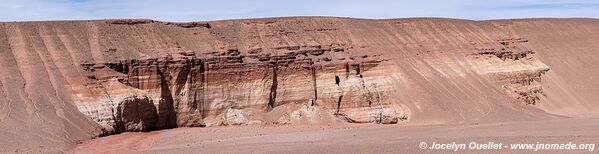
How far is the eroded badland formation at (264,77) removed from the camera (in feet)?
116

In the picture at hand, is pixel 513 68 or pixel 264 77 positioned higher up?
pixel 513 68

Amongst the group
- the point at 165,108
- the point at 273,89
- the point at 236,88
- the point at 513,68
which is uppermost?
the point at 513,68

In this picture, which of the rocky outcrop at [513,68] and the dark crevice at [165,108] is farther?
the rocky outcrop at [513,68]

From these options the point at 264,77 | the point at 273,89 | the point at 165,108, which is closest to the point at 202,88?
the point at 165,108

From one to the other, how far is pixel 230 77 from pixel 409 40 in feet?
46.3

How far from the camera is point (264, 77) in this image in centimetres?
4200

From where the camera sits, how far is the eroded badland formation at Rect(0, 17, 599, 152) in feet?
116

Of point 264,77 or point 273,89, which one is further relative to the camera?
point 273,89

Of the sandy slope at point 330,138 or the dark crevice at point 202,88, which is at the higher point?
the dark crevice at point 202,88

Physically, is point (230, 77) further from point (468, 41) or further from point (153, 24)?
point (468, 41)

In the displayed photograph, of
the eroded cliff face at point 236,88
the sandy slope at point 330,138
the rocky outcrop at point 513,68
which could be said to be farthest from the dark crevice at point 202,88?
the rocky outcrop at point 513,68

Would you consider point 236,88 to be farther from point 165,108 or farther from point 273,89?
point 165,108

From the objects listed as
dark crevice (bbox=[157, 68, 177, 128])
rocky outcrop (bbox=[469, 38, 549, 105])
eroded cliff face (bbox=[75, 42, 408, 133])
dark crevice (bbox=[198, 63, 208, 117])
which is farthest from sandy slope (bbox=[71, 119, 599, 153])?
rocky outcrop (bbox=[469, 38, 549, 105])

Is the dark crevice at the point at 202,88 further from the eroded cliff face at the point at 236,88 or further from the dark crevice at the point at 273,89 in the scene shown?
the dark crevice at the point at 273,89
